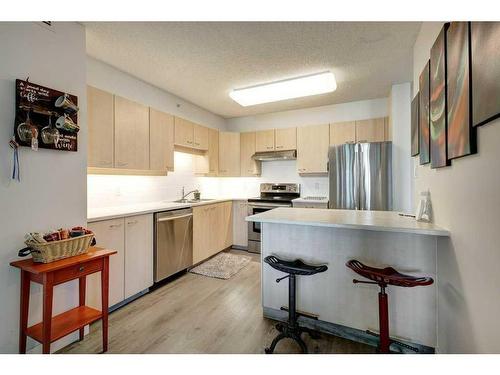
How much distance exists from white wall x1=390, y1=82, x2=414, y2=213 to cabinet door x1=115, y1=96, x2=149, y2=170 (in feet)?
10.7

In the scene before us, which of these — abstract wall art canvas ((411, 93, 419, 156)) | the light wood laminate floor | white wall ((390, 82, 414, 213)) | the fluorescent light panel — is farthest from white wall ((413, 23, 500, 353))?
white wall ((390, 82, 414, 213))

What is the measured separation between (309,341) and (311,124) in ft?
11.2

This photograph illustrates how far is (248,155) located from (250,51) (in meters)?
2.36

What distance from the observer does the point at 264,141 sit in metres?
4.45

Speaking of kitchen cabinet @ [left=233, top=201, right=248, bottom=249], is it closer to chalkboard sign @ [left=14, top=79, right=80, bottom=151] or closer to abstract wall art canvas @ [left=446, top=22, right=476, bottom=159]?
chalkboard sign @ [left=14, top=79, right=80, bottom=151]

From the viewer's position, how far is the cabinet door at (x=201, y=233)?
3.44 m

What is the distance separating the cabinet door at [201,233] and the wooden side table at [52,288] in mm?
1674

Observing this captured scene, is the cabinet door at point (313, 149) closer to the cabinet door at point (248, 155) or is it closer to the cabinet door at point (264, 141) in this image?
the cabinet door at point (264, 141)

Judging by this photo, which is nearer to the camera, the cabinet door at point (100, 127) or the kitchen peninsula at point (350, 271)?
the kitchen peninsula at point (350, 271)

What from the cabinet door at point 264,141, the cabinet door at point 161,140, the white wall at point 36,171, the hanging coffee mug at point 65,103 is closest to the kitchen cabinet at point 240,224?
the cabinet door at point 264,141

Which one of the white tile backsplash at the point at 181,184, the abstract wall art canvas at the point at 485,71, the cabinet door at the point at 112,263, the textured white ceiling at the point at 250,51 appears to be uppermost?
the textured white ceiling at the point at 250,51

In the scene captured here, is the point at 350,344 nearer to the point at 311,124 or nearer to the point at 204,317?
the point at 204,317

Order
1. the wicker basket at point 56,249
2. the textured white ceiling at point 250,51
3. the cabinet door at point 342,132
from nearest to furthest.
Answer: the wicker basket at point 56,249 → the textured white ceiling at point 250,51 → the cabinet door at point 342,132

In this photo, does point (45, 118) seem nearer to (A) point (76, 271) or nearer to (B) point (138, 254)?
(A) point (76, 271)
